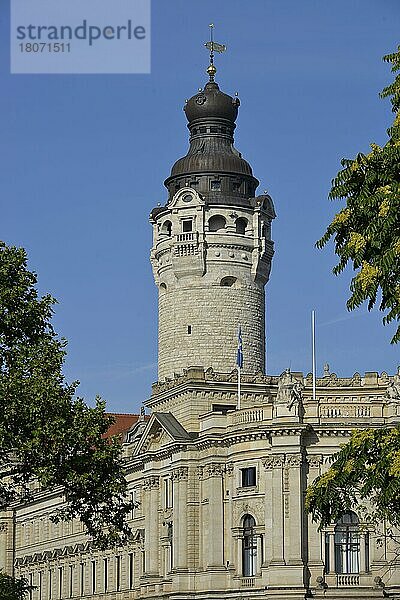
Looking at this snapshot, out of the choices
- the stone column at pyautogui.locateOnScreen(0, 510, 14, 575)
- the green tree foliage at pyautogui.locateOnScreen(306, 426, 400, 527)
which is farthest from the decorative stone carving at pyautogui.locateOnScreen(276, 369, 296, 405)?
the stone column at pyautogui.locateOnScreen(0, 510, 14, 575)

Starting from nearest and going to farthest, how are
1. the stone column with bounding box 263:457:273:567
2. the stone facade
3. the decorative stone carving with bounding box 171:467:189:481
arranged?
1. the stone facade
2. the stone column with bounding box 263:457:273:567
3. the decorative stone carving with bounding box 171:467:189:481

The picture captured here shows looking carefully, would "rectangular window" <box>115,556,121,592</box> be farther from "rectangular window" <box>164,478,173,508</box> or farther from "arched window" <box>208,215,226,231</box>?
"arched window" <box>208,215,226,231</box>

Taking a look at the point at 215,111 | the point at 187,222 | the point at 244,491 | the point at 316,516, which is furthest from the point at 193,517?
the point at 316,516

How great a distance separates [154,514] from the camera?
4119 inches

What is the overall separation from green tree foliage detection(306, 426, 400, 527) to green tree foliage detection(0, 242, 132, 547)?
54.4ft

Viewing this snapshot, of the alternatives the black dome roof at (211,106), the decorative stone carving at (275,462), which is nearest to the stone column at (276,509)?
the decorative stone carving at (275,462)

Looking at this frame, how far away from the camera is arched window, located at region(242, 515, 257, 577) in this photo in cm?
9238

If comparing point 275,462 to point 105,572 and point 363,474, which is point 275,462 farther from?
point 363,474

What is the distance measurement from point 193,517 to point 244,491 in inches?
249

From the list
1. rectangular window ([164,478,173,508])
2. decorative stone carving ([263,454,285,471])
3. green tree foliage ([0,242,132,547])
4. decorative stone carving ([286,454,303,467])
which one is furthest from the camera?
rectangular window ([164,478,173,508])

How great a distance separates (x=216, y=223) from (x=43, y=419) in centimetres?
6402

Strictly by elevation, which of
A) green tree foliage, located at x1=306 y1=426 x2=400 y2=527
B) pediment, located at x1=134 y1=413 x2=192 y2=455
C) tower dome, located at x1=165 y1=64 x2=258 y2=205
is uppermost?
tower dome, located at x1=165 y1=64 x2=258 y2=205

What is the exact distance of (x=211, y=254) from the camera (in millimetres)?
114250

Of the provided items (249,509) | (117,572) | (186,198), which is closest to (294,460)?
(249,509)
